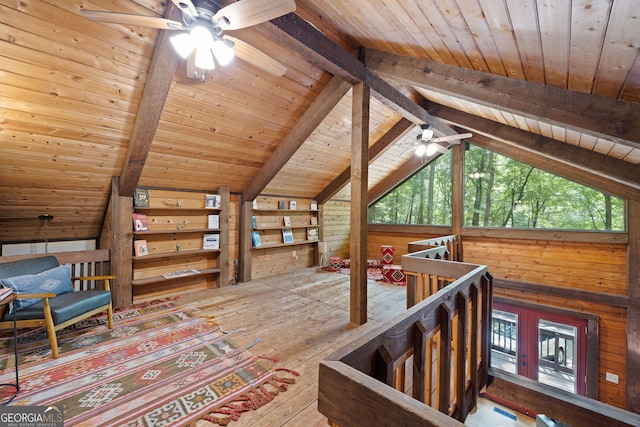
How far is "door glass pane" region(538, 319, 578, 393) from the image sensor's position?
15.7 feet

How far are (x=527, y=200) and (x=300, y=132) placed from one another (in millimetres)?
4801

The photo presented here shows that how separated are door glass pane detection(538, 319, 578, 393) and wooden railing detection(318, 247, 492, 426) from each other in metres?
3.98

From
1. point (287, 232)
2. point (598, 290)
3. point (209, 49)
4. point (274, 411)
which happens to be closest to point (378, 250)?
point (287, 232)

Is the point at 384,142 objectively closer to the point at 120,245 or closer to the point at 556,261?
the point at 556,261

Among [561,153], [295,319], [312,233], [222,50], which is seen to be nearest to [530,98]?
[561,153]

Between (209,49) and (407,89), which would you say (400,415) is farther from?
(407,89)

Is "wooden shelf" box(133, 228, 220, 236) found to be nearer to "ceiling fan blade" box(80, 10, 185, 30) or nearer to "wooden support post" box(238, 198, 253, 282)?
"wooden support post" box(238, 198, 253, 282)

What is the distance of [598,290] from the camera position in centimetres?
459

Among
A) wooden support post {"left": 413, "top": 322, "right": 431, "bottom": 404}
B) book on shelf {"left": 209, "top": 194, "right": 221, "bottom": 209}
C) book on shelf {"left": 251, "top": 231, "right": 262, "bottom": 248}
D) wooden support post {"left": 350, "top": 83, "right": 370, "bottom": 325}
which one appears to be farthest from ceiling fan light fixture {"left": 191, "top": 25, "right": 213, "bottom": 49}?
book on shelf {"left": 251, "top": 231, "right": 262, "bottom": 248}

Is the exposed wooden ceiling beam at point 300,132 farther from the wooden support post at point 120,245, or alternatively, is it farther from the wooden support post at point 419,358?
the wooden support post at point 419,358

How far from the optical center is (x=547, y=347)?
5.05 metres

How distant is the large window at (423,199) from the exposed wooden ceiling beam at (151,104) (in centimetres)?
591

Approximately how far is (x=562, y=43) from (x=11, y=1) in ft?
12.0

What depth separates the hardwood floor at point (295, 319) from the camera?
1907 mm
